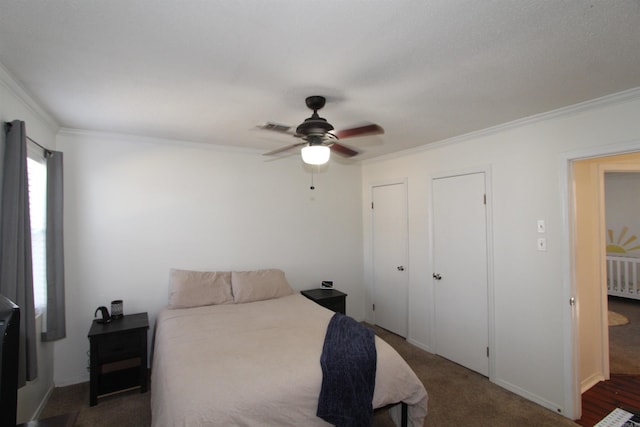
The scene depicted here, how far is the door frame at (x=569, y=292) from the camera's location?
2.42 metres

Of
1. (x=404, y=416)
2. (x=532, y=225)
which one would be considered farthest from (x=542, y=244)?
(x=404, y=416)

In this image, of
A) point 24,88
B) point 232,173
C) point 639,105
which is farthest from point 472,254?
point 24,88

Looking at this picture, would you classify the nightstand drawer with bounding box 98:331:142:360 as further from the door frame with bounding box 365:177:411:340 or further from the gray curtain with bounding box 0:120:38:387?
the door frame with bounding box 365:177:411:340

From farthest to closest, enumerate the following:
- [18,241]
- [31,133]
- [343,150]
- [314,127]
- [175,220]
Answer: [175,220] < [343,150] < [31,133] < [314,127] < [18,241]

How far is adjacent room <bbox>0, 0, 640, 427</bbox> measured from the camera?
1522 mm

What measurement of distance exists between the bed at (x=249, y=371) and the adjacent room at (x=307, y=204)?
2 centimetres

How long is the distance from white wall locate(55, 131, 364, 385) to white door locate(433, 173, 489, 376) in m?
1.38

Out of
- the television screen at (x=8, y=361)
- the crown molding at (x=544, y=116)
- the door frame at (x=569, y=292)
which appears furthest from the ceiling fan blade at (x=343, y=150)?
the television screen at (x=8, y=361)

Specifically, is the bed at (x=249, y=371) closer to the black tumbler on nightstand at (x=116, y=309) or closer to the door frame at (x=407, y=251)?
the black tumbler on nightstand at (x=116, y=309)

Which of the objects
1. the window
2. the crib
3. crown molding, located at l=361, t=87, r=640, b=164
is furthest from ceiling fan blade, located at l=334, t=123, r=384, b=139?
the crib

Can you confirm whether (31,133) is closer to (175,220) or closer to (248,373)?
(175,220)

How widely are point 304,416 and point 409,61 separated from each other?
6.87ft

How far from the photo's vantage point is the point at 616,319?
4559 mm

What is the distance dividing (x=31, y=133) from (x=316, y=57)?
7.63ft
